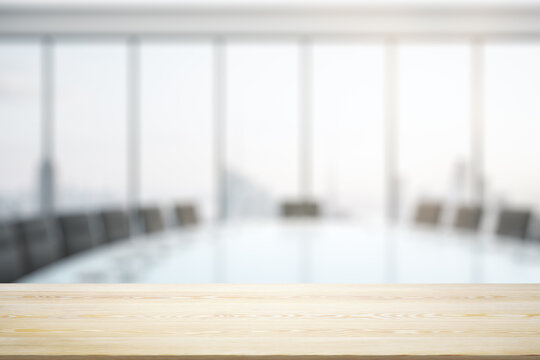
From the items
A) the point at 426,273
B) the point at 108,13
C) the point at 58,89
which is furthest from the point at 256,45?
the point at 426,273

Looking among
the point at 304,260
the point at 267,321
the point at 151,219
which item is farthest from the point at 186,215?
the point at 267,321

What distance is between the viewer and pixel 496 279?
1.67 meters

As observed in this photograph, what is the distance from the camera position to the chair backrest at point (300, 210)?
15.3 ft

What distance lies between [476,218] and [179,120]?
13.5 feet

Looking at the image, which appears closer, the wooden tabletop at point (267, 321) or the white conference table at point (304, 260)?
the wooden tabletop at point (267, 321)

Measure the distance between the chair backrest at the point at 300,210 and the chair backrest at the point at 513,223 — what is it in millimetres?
1962

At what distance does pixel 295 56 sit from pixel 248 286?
5.26 meters

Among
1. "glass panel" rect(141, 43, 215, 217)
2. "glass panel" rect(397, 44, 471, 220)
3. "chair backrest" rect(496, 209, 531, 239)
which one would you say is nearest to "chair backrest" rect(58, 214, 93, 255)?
"glass panel" rect(141, 43, 215, 217)

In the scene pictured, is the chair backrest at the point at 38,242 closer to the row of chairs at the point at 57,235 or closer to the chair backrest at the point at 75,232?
the row of chairs at the point at 57,235

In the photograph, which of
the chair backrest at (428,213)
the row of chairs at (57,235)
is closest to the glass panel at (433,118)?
the chair backrest at (428,213)

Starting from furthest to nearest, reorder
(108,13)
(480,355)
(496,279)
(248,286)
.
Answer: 1. (108,13)
2. (496,279)
3. (248,286)
4. (480,355)

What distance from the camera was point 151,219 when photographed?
3.66 meters

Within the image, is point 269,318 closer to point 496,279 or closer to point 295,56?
point 496,279

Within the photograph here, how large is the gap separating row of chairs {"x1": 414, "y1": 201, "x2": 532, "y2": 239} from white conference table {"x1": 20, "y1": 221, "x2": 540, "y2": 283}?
0.63 m
